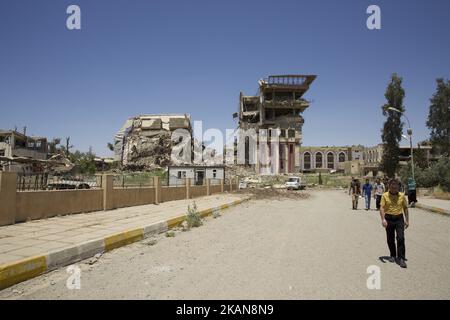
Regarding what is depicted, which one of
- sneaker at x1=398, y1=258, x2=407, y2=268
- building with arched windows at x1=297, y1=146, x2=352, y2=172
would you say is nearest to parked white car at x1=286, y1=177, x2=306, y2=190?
sneaker at x1=398, y1=258, x2=407, y2=268

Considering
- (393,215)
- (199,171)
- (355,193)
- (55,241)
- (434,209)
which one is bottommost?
(434,209)

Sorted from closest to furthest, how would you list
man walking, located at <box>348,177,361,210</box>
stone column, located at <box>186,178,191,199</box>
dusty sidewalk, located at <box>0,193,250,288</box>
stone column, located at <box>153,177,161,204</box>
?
dusty sidewalk, located at <box>0,193,250,288</box> < man walking, located at <box>348,177,361,210</box> < stone column, located at <box>153,177,161,204</box> < stone column, located at <box>186,178,191,199</box>

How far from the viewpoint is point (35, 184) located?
11406 millimetres

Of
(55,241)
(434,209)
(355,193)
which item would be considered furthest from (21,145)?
(434,209)

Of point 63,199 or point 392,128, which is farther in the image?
point 392,128

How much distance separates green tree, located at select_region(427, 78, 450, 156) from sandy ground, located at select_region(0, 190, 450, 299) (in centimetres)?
5368

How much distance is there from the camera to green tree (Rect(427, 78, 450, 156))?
173 ft

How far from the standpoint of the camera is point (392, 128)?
51844 millimetres

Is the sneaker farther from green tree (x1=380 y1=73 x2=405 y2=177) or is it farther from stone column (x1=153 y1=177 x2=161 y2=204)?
green tree (x1=380 y1=73 x2=405 y2=177)

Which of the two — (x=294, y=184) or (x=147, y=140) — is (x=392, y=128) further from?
(x=147, y=140)

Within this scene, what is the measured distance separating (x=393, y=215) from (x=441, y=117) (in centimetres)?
5715

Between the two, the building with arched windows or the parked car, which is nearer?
the parked car
